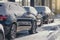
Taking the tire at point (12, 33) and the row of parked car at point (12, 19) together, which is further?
the tire at point (12, 33)

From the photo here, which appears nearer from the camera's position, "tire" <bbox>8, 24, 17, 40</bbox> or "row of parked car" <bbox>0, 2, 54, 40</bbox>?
"row of parked car" <bbox>0, 2, 54, 40</bbox>

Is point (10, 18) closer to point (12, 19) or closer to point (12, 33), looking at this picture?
point (12, 19)

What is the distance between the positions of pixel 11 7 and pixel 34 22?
8.38ft

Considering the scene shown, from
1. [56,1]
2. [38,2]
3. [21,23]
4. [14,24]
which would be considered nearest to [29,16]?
[21,23]

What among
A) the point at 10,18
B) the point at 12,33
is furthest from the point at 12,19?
the point at 12,33

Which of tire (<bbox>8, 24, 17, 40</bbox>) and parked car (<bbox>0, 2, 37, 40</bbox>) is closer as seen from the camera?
parked car (<bbox>0, 2, 37, 40</bbox>)

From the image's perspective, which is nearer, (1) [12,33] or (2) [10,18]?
(2) [10,18]

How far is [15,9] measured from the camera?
42.8 ft

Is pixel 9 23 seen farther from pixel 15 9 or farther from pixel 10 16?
pixel 15 9

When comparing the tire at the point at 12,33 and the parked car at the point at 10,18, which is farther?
the tire at the point at 12,33

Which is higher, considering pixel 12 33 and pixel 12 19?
pixel 12 19

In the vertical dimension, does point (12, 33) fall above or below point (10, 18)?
below

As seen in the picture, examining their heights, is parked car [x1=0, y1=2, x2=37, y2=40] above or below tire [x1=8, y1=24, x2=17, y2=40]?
above

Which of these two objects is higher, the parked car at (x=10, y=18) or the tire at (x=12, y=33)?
the parked car at (x=10, y=18)
